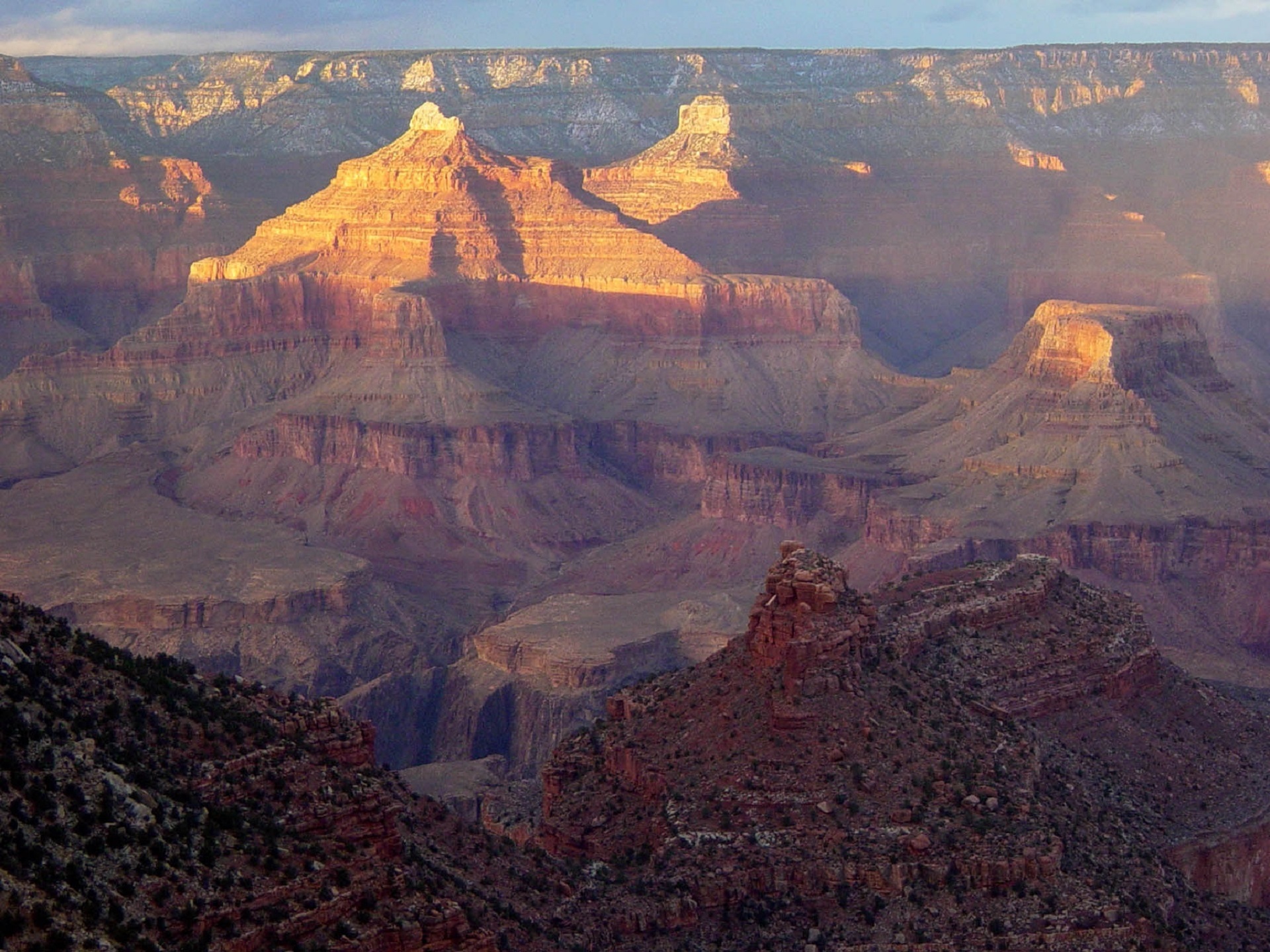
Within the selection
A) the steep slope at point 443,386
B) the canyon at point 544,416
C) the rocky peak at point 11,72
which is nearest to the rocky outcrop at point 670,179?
the canyon at point 544,416

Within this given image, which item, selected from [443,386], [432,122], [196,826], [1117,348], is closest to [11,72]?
[432,122]

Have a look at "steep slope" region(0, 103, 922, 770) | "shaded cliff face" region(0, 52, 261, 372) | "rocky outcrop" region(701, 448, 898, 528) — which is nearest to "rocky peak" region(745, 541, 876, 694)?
"steep slope" region(0, 103, 922, 770)

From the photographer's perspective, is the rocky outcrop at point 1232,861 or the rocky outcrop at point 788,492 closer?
the rocky outcrop at point 1232,861

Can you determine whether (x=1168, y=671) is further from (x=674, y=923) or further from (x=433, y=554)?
(x=433, y=554)

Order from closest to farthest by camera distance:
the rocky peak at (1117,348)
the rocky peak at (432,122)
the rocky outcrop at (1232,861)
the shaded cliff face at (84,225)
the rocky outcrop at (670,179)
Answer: the rocky outcrop at (1232,861) → the rocky peak at (1117,348) → the rocky peak at (432,122) → the shaded cliff face at (84,225) → the rocky outcrop at (670,179)

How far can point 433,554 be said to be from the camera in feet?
388

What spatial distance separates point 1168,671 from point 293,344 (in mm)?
94308

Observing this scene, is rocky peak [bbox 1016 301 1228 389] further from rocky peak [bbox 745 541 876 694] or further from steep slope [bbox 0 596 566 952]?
steep slope [bbox 0 596 566 952]

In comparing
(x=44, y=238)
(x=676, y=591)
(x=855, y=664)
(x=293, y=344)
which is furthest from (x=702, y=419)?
(x=855, y=664)

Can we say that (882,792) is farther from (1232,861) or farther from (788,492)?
(788,492)

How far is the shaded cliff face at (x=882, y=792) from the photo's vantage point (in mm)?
38250

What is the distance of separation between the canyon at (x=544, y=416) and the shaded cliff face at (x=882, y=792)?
95.9ft

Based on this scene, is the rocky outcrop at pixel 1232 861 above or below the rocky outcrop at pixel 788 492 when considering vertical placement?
above

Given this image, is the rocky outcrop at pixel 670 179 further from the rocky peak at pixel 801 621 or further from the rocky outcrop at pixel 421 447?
the rocky peak at pixel 801 621
